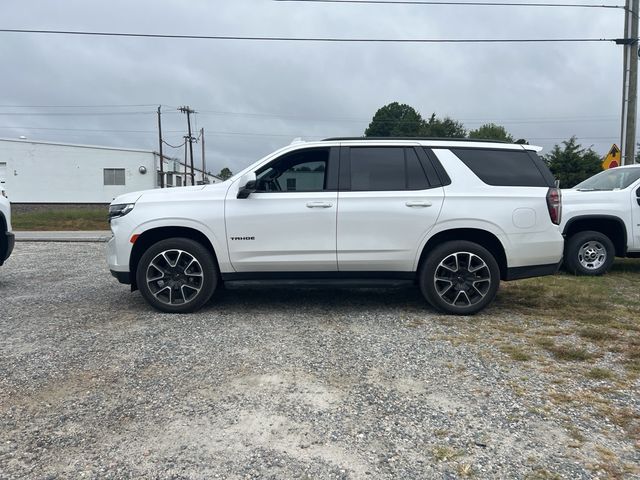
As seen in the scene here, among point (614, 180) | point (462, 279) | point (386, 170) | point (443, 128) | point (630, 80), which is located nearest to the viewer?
point (462, 279)

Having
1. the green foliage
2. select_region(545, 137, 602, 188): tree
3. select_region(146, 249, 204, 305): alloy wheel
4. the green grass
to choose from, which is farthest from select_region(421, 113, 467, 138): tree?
select_region(146, 249, 204, 305): alloy wheel

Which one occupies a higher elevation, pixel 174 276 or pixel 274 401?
pixel 174 276

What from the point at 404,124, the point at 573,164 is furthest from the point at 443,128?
the point at 573,164

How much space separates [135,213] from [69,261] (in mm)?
5704

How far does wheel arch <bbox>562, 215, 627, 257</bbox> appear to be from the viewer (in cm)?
813

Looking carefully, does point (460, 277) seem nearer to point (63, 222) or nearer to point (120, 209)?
point (120, 209)

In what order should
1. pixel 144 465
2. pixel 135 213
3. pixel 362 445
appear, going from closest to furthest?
pixel 144 465 < pixel 362 445 < pixel 135 213

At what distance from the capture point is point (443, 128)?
6419 cm

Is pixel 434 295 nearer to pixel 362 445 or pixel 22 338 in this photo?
pixel 362 445

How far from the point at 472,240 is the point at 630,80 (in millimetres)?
12496

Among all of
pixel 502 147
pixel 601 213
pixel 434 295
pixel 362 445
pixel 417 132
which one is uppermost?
pixel 417 132

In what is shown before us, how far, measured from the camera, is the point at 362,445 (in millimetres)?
2832

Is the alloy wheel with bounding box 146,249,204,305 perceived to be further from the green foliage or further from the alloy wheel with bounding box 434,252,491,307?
the green foliage

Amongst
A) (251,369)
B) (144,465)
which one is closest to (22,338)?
(251,369)
